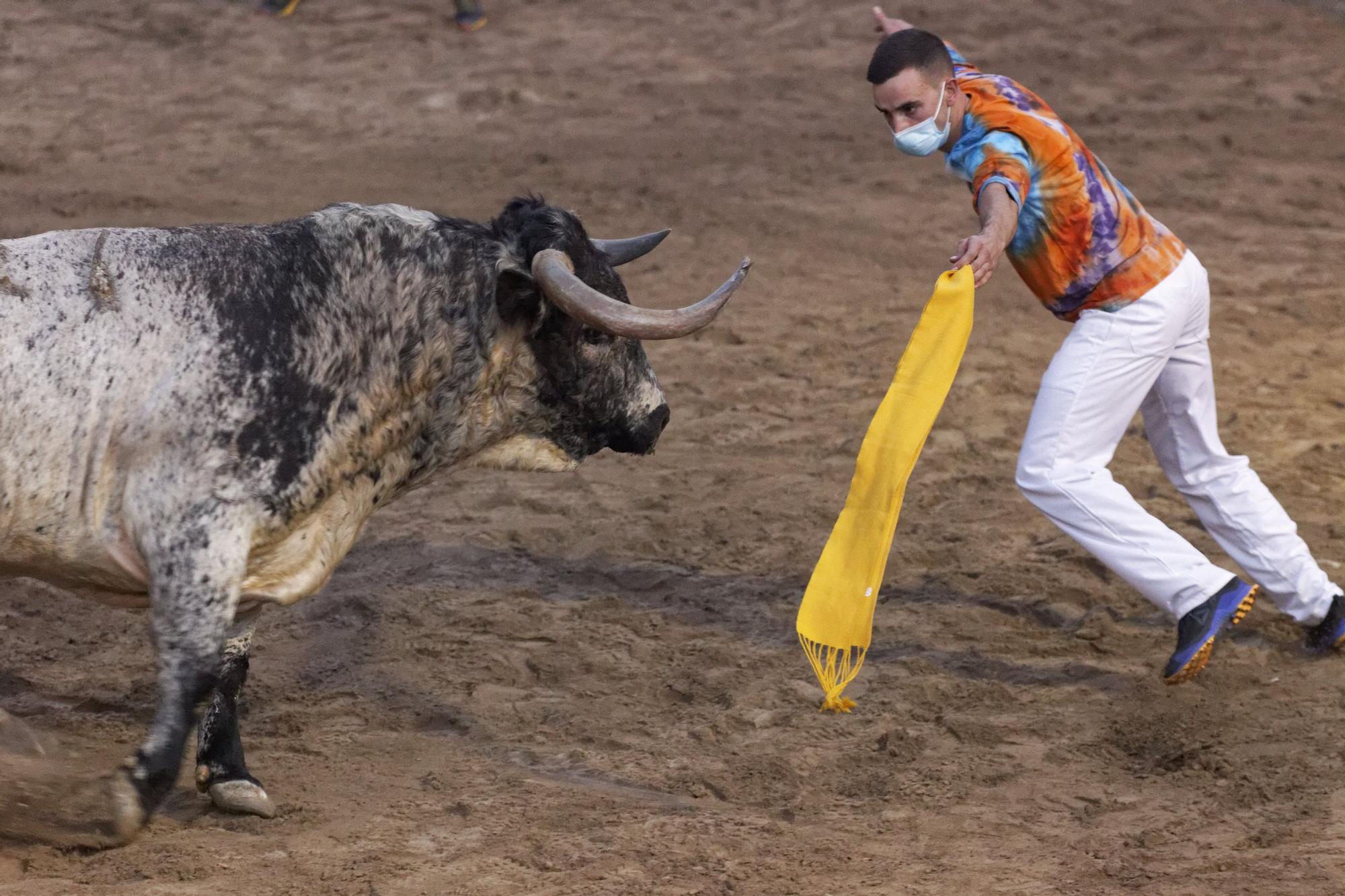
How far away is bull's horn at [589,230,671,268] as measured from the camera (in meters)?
4.91

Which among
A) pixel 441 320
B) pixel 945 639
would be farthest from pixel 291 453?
pixel 945 639

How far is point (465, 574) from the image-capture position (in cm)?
618

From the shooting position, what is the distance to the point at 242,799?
14.3 feet

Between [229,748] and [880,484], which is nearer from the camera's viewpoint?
[229,748]

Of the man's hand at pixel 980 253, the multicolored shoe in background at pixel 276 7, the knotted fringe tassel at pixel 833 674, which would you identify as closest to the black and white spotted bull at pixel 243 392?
the man's hand at pixel 980 253

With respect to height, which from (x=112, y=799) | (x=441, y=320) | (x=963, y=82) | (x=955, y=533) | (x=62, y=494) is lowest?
(x=955, y=533)

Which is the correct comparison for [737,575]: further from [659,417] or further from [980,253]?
[980,253]

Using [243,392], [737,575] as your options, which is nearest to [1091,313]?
[737,575]

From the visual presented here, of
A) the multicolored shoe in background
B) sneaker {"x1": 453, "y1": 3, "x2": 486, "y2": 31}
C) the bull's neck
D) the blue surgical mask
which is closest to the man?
the blue surgical mask

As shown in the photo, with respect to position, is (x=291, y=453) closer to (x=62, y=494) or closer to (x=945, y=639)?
(x=62, y=494)

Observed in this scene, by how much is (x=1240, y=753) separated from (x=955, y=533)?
1.95m

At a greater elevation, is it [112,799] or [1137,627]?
[112,799]

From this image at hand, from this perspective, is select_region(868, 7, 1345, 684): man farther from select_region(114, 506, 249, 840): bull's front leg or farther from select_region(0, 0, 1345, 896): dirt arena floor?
select_region(114, 506, 249, 840): bull's front leg

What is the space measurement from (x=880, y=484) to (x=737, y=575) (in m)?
1.46
